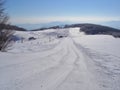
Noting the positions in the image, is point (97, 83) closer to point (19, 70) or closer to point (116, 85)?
point (116, 85)

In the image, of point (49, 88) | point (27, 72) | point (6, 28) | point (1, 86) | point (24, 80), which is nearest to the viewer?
point (1, 86)

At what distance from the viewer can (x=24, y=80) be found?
274 inches

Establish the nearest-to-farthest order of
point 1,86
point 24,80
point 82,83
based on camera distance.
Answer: point 1,86
point 24,80
point 82,83

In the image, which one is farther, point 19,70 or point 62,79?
point 19,70

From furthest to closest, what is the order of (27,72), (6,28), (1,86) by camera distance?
1. (6,28)
2. (27,72)
3. (1,86)

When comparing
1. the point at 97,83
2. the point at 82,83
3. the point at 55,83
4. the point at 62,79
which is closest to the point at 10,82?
the point at 55,83

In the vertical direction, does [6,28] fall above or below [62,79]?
above

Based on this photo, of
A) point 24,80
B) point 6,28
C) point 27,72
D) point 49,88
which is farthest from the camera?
point 6,28

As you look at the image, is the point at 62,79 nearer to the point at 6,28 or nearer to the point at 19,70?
the point at 19,70

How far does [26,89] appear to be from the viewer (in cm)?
609

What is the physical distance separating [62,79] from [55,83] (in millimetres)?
720

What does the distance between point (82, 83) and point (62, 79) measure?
2.75 feet

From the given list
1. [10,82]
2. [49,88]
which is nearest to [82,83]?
[49,88]

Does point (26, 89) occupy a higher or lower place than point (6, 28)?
lower
